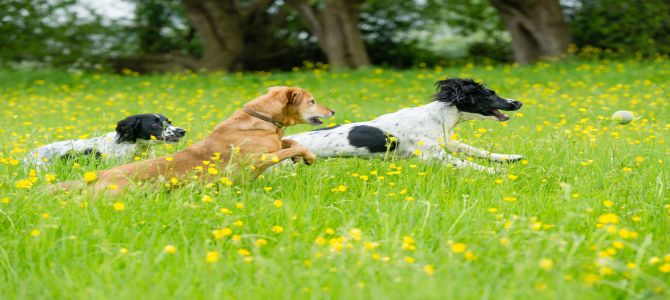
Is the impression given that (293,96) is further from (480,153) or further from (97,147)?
(97,147)

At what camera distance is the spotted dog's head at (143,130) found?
231 inches

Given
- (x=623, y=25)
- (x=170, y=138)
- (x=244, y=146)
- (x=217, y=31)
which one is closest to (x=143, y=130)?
(x=170, y=138)

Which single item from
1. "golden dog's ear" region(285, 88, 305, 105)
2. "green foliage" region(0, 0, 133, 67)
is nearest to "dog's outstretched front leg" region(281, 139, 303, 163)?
"golden dog's ear" region(285, 88, 305, 105)

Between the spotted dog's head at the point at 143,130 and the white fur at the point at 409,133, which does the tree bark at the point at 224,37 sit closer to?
the spotted dog's head at the point at 143,130

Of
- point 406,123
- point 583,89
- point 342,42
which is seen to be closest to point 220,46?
point 342,42

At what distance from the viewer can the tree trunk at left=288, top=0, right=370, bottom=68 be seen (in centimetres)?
1548

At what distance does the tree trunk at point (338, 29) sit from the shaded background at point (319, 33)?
0.08ft

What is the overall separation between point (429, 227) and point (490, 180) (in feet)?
3.76

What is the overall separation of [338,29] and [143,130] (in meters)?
10.1

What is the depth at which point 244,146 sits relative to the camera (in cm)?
474

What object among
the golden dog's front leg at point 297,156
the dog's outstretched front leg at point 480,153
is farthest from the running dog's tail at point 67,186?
the dog's outstretched front leg at point 480,153

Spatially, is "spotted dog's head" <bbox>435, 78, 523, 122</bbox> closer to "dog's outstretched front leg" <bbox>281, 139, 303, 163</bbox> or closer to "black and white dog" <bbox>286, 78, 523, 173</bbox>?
"black and white dog" <bbox>286, 78, 523, 173</bbox>

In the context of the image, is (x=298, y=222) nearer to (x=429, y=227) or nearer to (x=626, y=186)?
(x=429, y=227)

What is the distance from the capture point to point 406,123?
570 cm
